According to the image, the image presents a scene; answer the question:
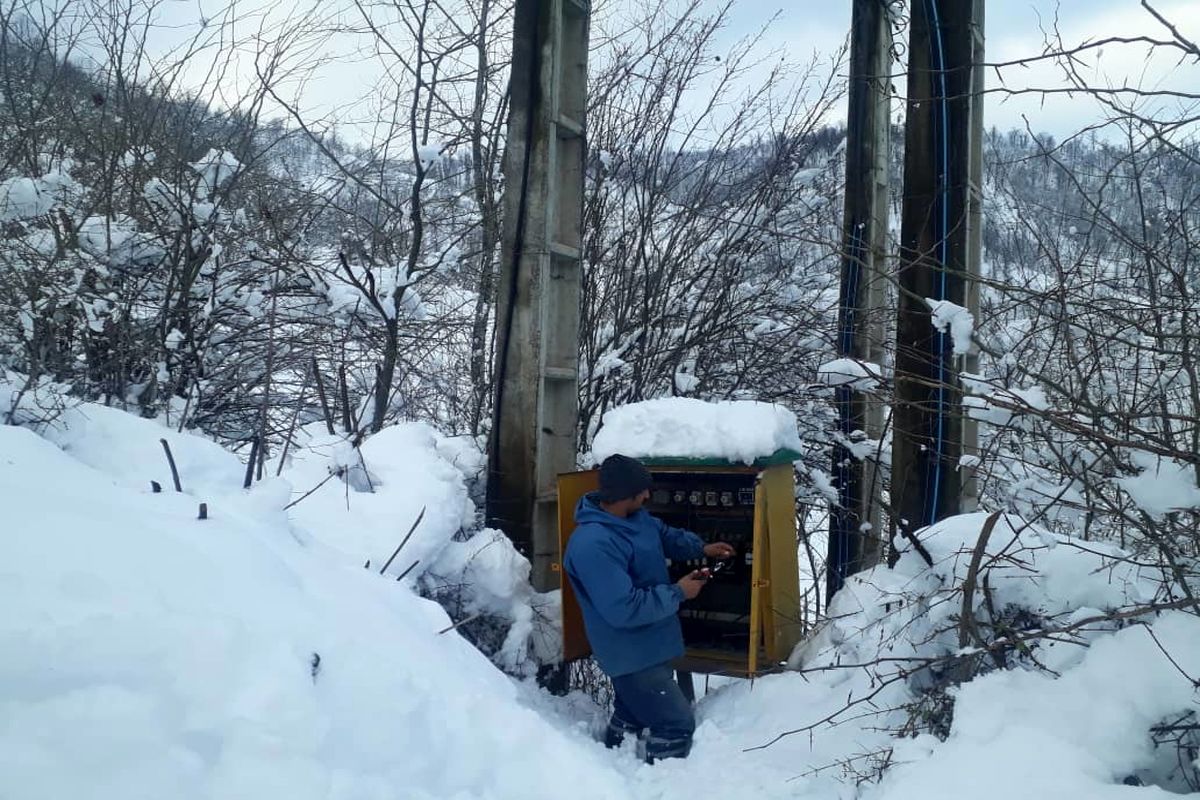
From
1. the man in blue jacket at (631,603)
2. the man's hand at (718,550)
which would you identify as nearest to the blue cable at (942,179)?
the man's hand at (718,550)

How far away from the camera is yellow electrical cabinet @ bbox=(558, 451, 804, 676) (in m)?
5.22

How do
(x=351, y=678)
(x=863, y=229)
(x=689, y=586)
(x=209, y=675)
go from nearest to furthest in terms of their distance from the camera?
(x=209, y=675)
(x=351, y=678)
(x=689, y=586)
(x=863, y=229)

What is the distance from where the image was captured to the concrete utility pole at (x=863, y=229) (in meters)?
7.61

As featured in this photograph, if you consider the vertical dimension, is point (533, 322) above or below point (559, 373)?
above

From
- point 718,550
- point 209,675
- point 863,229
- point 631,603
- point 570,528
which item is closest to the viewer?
point 209,675

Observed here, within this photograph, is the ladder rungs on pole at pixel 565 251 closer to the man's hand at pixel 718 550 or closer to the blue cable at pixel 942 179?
the man's hand at pixel 718 550

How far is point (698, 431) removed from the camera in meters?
5.43

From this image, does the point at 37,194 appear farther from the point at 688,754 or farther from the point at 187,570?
the point at 688,754

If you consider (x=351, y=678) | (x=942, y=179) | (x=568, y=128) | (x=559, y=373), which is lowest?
(x=351, y=678)

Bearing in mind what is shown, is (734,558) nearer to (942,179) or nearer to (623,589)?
(623,589)

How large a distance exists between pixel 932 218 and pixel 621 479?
2.39 meters

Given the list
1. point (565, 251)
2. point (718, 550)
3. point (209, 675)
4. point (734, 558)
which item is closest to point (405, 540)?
point (718, 550)

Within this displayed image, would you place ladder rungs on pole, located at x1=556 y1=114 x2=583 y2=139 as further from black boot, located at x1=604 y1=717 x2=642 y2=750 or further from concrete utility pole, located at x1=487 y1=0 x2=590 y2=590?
black boot, located at x1=604 y1=717 x2=642 y2=750

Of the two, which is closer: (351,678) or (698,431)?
(351,678)
